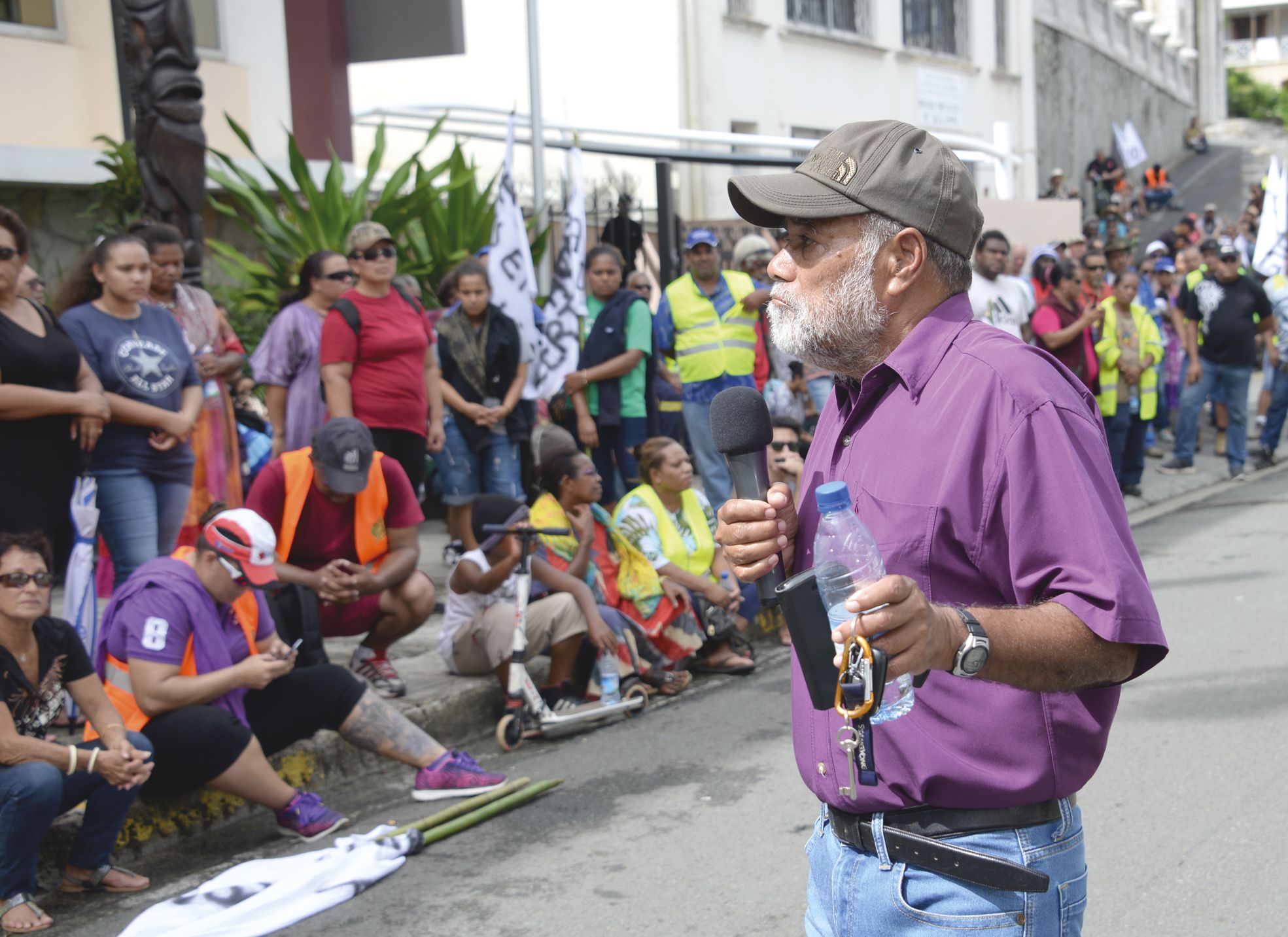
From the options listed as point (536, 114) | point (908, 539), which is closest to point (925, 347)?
point (908, 539)

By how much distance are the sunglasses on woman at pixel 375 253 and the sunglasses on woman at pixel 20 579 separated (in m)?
3.00

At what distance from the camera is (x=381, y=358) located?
6.99 metres

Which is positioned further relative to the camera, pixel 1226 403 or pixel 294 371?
pixel 1226 403

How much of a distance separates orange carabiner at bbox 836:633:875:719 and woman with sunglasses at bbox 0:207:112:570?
13.8ft

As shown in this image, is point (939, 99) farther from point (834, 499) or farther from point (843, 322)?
point (834, 499)

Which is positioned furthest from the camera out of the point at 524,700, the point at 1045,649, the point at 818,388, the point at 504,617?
the point at 818,388

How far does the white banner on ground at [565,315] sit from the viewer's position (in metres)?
8.57

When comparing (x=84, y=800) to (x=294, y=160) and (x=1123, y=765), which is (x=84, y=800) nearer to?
(x=1123, y=765)

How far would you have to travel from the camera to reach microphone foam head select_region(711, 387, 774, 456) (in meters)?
2.26

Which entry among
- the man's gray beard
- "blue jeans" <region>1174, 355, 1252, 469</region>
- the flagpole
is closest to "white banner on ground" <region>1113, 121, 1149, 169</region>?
"blue jeans" <region>1174, 355, 1252, 469</region>

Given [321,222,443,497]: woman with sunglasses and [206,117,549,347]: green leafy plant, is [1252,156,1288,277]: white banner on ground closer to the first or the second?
[206,117,549,347]: green leafy plant

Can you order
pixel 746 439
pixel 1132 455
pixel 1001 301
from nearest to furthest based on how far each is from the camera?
1. pixel 746 439
2. pixel 1001 301
3. pixel 1132 455

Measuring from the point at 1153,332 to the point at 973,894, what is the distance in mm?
10821

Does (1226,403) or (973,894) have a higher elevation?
(973,894)
